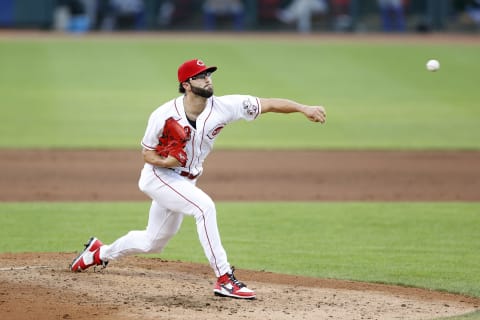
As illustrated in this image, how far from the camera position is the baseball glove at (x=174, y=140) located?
751cm

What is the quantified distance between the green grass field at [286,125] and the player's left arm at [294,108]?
1.73 metres

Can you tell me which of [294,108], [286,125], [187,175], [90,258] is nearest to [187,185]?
[187,175]

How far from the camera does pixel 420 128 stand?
1938 cm

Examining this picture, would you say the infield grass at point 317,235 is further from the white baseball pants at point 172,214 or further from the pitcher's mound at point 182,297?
the white baseball pants at point 172,214

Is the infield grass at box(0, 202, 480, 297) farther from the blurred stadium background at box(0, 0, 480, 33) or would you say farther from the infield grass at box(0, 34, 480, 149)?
the blurred stadium background at box(0, 0, 480, 33)

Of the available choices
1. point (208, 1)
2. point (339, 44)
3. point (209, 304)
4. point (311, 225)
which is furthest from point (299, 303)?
point (208, 1)

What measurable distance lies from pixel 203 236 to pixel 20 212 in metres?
4.88

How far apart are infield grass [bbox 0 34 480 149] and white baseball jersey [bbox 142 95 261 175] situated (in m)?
9.80

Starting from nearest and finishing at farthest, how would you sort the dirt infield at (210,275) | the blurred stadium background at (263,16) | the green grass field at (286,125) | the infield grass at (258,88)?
the dirt infield at (210,275)
the green grass field at (286,125)
the infield grass at (258,88)
the blurred stadium background at (263,16)

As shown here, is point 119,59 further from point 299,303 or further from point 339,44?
point 299,303

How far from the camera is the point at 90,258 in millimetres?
8328

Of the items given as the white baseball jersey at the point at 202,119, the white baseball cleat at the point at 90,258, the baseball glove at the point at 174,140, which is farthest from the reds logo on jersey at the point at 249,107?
the white baseball cleat at the point at 90,258

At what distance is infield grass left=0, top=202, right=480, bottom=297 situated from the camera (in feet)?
29.7

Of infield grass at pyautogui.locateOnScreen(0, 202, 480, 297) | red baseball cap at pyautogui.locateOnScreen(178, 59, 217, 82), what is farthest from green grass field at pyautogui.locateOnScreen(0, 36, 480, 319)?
red baseball cap at pyautogui.locateOnScreen(178, 59, 217, 82)
